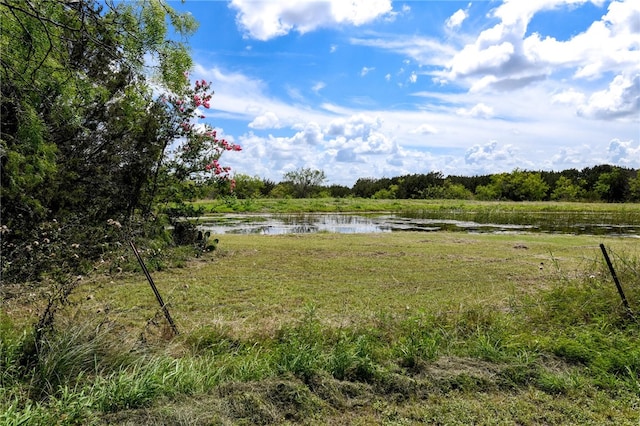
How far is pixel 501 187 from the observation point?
53188 mm

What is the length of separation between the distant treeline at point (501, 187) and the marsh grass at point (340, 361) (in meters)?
38.3

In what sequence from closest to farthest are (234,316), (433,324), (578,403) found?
1. (578,403)
2. (433,324)
3. (234,316)

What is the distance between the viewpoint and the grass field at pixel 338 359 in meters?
2.85

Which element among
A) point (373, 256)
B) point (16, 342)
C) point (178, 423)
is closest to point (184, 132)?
point (373, 256)

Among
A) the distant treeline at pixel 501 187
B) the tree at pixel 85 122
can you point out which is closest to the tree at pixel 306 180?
the distant treeline at pixel 501 187

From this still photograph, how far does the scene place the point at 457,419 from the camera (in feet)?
9.36

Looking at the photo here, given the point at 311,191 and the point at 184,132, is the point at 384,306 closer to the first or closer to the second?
the point at 184,132

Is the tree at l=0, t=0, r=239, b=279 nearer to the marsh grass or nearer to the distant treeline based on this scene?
the marsh grass

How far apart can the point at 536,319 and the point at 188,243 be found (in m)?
7.52

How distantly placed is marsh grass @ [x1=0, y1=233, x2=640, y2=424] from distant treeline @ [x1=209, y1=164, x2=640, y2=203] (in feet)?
126

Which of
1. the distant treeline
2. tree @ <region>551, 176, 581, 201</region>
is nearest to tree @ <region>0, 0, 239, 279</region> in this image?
the distant treeline

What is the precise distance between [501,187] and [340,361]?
55153 millimetres

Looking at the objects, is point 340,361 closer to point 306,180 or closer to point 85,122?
point 85,122

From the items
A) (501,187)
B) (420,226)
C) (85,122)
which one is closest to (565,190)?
(501,187)
